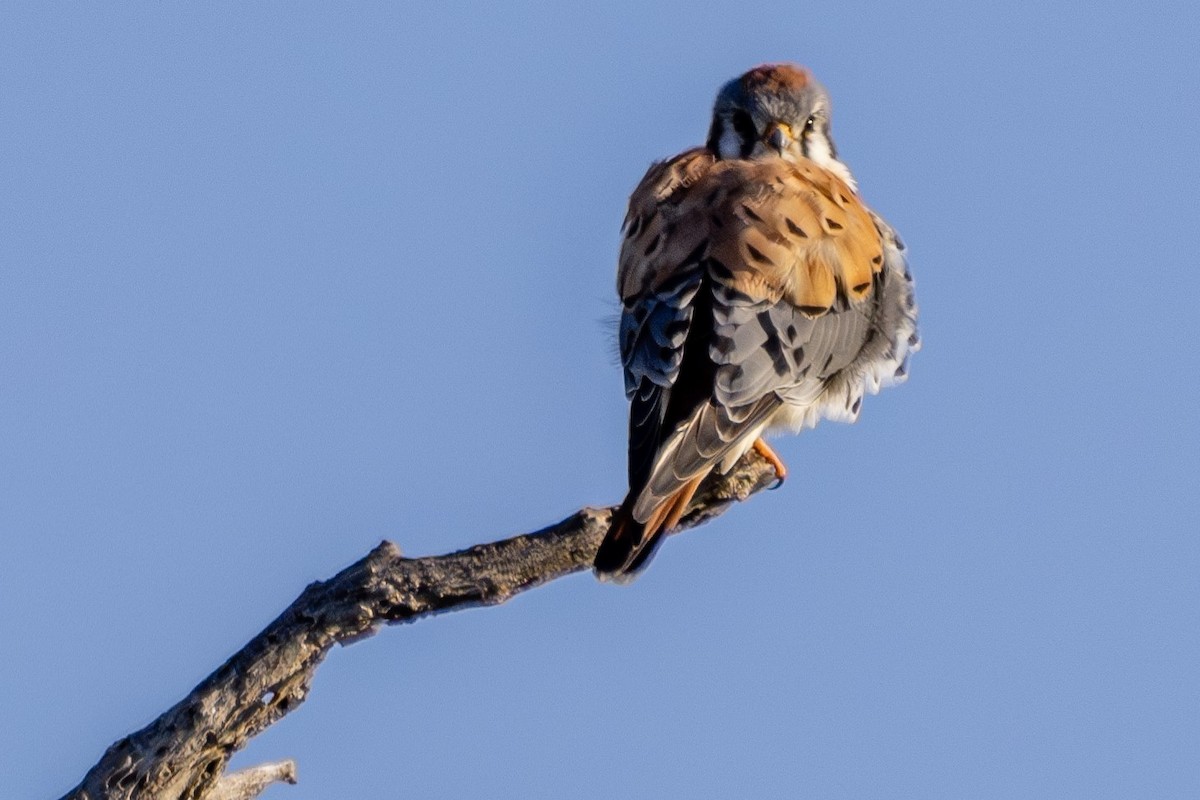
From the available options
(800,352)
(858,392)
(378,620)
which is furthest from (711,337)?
(378,620)

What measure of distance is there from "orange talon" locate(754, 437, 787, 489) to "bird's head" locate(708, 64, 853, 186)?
1.38 m

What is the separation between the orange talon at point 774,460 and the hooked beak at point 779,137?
1414 millimetres

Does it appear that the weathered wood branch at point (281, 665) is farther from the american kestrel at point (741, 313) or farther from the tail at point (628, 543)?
the american kestrel at point (741, 313)

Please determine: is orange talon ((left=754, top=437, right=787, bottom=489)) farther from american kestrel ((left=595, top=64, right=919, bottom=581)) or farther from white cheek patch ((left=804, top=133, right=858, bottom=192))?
white cheek patch ((left=804, top=133, right=858, bottom=192))

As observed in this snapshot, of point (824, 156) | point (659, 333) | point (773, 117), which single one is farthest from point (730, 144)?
point (659, 333)

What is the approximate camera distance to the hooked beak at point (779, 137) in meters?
7.30

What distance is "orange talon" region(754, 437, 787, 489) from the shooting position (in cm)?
639

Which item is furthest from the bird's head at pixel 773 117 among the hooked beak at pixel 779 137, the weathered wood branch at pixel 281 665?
the weathered wood branch at pixel 281 665

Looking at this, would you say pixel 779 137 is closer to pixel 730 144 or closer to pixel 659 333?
pixel 730 144

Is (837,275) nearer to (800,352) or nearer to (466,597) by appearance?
(800,352)

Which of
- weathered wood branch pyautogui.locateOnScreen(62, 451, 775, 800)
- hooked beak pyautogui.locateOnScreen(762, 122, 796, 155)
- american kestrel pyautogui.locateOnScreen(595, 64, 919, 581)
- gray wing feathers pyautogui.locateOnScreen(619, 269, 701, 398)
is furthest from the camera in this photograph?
hooked beak pyautogui.locateOnScreen(762, 122, 796, 155)

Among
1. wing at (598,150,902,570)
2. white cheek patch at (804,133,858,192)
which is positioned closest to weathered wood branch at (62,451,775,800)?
wing at (598,150,902,570)

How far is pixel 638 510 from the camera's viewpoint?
527cm

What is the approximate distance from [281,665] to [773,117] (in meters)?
3.79
